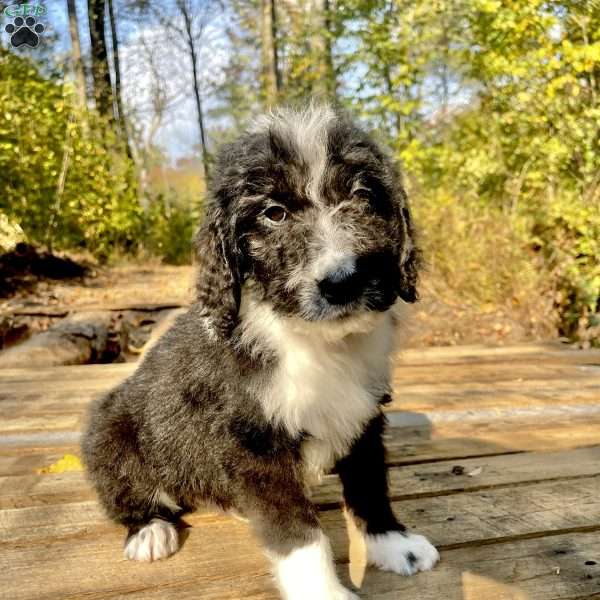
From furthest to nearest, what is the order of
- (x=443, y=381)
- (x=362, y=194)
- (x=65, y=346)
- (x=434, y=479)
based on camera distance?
(x=65, y=346) < (x=443, y=381) < (x=434, y=479) < (x=362, y=194)

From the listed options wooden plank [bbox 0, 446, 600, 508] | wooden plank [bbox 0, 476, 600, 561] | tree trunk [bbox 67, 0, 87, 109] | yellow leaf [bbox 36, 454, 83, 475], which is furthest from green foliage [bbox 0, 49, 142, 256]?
wooden plank [bbox 0, 476, 600, 561]

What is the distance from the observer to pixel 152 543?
2678mm

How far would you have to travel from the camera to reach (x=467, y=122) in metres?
12.4

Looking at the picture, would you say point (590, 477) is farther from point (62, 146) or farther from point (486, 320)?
point (62, 146)

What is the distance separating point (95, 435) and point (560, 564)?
87.4 inches

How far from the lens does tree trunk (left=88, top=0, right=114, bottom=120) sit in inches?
694

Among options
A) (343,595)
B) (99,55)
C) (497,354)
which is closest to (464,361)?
(497,354)

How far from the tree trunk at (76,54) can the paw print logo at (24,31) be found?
4.30 metres

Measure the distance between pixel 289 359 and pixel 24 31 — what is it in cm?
1148

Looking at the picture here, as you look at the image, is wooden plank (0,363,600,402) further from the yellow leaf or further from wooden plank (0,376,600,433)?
the yellow leaf

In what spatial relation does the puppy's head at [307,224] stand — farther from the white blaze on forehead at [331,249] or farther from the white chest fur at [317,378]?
the white chest fur at [317,378]

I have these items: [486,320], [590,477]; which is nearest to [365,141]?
[590,477]

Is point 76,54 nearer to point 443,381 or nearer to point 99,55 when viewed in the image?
point 99,55

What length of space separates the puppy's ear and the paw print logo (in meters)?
10.3
